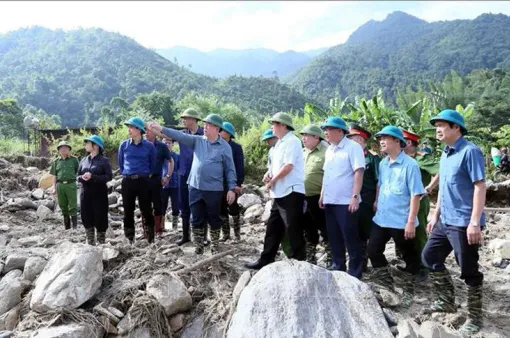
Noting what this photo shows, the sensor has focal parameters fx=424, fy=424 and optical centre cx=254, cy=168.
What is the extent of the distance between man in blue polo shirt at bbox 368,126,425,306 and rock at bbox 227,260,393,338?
0.60 metres

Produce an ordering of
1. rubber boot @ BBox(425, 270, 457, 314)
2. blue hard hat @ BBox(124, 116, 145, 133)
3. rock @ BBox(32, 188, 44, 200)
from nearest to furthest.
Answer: rubber boot @ BBox(425, 270, 457, 314) < blue hard hat @ BBox(124, 116, 145, 133) < rock @ BBox(32, 188, 44, 200)

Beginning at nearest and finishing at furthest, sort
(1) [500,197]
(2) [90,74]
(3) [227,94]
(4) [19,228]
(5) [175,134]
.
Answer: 1. (5) [175,134]
2. (4) [19,228]
3. (1) [500,197]
4. (3) [227,94]
5. (2) [90,74]

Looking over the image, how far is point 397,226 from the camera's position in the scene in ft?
12.5

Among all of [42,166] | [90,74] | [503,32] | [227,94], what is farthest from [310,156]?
[503,32]

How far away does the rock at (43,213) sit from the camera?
8.42 m

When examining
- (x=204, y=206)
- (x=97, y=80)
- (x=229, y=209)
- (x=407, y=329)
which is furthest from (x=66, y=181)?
(x=97, y=80)

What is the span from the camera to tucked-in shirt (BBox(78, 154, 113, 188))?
5262 mm

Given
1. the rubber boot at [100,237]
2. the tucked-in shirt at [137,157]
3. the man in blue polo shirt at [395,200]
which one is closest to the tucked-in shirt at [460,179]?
the man in blue polo shirt at [395,200]

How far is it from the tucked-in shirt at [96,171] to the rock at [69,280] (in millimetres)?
1402

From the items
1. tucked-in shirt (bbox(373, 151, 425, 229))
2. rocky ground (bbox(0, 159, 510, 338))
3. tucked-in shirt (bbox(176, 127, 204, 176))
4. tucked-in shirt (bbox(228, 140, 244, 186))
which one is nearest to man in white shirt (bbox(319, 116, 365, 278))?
tucked-in shirt (bbox(373, 151, 425, 229))

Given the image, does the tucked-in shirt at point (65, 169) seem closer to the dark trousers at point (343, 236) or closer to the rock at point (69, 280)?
the rock at point (69, 280)

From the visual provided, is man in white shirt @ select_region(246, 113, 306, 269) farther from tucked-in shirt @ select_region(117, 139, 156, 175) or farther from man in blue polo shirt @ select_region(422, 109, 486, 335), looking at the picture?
tucked-in shirt @ select_region(117, 139, 156, 175)

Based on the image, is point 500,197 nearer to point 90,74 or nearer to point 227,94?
point 227,94

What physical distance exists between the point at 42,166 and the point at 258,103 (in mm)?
48629
